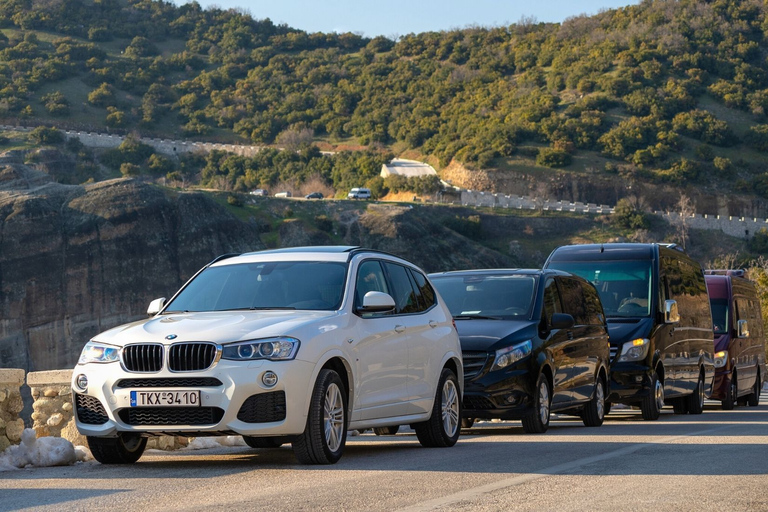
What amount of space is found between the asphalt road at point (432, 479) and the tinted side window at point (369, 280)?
4.82ft

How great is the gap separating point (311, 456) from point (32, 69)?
141 metres

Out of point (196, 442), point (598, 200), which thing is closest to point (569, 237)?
point (598, 200)

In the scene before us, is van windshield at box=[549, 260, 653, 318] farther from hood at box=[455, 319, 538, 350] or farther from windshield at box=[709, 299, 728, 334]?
windshield at box=[709, 299, 728, 334]

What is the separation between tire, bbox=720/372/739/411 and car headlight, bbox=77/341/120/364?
51.8ft

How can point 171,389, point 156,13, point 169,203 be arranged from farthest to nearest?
1. point 156,13
2. point 169,203
3. point 171,389

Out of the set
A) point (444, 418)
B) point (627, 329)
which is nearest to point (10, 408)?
point (444, 418)

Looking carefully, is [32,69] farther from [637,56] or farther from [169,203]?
[169,203]

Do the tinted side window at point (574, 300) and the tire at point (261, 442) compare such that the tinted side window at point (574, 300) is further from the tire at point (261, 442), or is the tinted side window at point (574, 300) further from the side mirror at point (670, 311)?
the tire at point (261, 442)

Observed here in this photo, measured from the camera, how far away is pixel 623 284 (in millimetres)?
17812

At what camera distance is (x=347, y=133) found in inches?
5477

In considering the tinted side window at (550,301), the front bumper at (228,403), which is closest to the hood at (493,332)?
the tinted side window at (550,301)

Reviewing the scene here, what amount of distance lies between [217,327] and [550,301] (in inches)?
257

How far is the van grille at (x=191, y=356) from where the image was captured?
8586 mm

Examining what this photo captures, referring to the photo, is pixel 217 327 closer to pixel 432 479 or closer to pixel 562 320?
pixel 432 479
